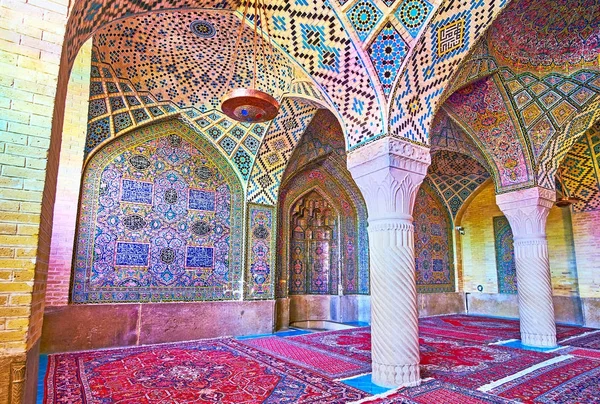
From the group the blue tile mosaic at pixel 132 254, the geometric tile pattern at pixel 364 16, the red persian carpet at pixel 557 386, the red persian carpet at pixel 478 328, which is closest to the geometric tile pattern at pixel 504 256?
the red persian carpet at pixel 478 328

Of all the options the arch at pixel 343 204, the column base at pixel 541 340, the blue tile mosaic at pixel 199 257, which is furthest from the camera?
the arch at pixel 343 204

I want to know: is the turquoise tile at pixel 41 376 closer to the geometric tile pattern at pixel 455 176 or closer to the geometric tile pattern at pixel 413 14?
the geometric tile pattern at pixel 413 14

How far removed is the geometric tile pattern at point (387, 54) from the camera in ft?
13.2

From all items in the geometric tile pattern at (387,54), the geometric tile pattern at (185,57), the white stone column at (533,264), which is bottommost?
the white stone column at (533,264)

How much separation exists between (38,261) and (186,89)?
4716 mm

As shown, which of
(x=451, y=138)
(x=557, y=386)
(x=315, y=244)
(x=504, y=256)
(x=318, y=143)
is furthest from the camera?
(x=504, y=256)

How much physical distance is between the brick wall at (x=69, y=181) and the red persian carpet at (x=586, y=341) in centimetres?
757

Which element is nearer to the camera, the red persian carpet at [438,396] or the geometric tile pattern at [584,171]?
the red persian carpet at [438,396]

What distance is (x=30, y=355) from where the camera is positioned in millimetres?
1882

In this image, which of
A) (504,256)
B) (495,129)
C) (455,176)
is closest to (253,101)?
(495,129)

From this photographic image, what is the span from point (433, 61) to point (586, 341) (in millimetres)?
5361

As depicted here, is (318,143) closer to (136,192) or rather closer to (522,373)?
(136,192)

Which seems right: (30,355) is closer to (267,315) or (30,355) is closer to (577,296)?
(267,315)

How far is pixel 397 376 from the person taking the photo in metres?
3.60
